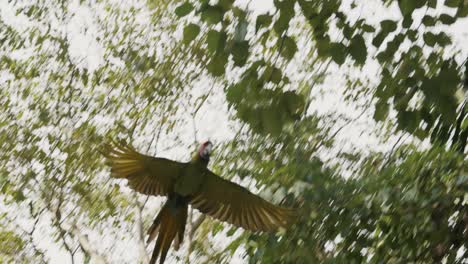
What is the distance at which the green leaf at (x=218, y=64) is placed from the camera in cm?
225

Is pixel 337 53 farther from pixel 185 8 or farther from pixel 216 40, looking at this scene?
pixel 185 8

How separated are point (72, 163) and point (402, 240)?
5.46 metres

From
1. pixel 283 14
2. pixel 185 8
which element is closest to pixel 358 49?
pixel 283 14

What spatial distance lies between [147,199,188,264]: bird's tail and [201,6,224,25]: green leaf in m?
1.87

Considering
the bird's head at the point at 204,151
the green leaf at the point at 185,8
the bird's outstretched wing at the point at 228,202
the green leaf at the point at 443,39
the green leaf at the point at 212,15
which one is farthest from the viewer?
the bird's head at the point at 204,151

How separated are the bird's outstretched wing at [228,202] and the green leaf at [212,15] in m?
1.68

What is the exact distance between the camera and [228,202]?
4.02 meters

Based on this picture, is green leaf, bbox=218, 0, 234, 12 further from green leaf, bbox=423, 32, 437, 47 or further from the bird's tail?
the bird's tail

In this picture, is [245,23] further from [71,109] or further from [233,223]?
[71,109]

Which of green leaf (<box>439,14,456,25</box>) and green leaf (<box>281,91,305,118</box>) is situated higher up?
green leaf (<box>439,14,456,25</box>)

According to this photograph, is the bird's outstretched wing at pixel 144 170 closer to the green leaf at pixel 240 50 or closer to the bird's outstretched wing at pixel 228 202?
the bird's outstretched wing at pixel 228 202

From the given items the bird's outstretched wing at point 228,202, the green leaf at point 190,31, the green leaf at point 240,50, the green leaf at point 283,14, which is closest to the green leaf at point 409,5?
the green leaf at point 283,14

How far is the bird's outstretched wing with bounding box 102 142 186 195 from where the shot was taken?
3799mm

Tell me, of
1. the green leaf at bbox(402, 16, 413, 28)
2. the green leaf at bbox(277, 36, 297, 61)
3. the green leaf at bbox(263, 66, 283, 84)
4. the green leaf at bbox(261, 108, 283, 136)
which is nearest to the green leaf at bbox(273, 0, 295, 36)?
the green leaf at bbox(277, 36, 297, 61)
